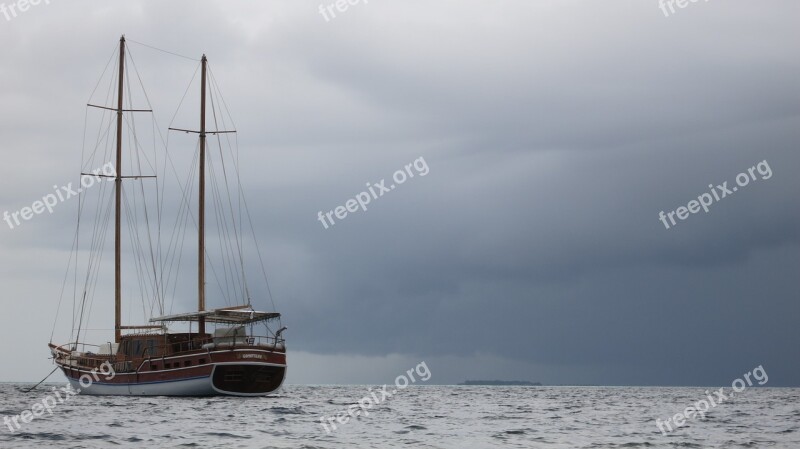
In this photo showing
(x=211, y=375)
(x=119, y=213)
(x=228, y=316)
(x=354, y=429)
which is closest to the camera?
(x=354, y=429)

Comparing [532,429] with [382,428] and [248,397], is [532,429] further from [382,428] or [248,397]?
[248,397]

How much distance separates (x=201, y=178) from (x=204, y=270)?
8937 millimetres

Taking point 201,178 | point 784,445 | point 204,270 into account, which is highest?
point 201,178

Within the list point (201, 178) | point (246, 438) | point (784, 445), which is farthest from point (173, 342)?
point (784, 445)

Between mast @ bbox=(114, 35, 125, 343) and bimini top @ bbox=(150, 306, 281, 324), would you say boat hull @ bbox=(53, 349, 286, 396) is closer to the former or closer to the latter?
bimini top @ bbox=(150, 306, 281, 324)

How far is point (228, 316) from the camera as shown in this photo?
273 ft

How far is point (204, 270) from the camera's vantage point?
90.8m

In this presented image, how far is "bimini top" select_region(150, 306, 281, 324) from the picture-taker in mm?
81938

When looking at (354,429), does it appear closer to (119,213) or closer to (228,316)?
(228,316)

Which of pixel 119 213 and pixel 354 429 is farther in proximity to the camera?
pixel 119 213

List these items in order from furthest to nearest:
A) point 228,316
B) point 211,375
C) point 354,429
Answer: point 228,316 < point 211,375 < point 354,429

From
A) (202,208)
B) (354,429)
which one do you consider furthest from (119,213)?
(354,429)

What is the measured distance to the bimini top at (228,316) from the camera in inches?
3226

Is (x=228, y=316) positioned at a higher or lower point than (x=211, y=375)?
higher
